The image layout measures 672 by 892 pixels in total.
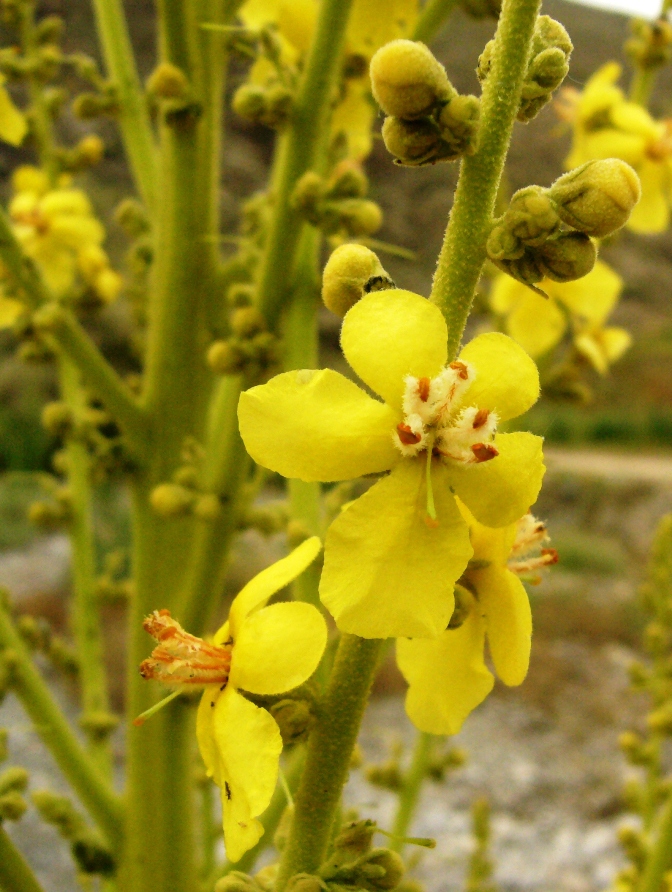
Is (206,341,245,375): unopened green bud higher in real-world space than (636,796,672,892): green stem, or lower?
higher

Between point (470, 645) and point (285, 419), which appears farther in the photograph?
point (470, 645)

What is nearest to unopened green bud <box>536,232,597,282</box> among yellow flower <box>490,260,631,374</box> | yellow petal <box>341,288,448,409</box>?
yellow petal <box>341,288,448,409</box>

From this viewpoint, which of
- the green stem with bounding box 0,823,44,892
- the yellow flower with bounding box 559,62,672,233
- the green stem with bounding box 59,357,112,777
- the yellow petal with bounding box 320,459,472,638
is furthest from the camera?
the yellow flower with bounding box 559,62,672,233

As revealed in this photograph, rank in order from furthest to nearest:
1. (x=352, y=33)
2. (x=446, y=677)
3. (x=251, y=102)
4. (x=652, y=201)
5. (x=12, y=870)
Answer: (x=652, y=201), (x=352, y=33), (x=251, y=102), (x=12, y=870), (x=446, y=677)

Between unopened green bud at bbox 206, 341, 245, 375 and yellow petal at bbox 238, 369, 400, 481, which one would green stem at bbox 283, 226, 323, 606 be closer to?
unopened green bud at bbox 206, 341, 245, 375

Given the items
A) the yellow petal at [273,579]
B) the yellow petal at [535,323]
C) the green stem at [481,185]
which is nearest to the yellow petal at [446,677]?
the yellow petal at [273,579]

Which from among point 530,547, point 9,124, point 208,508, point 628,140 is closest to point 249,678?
point 530,547

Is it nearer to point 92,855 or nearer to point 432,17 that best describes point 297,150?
point 432,17
